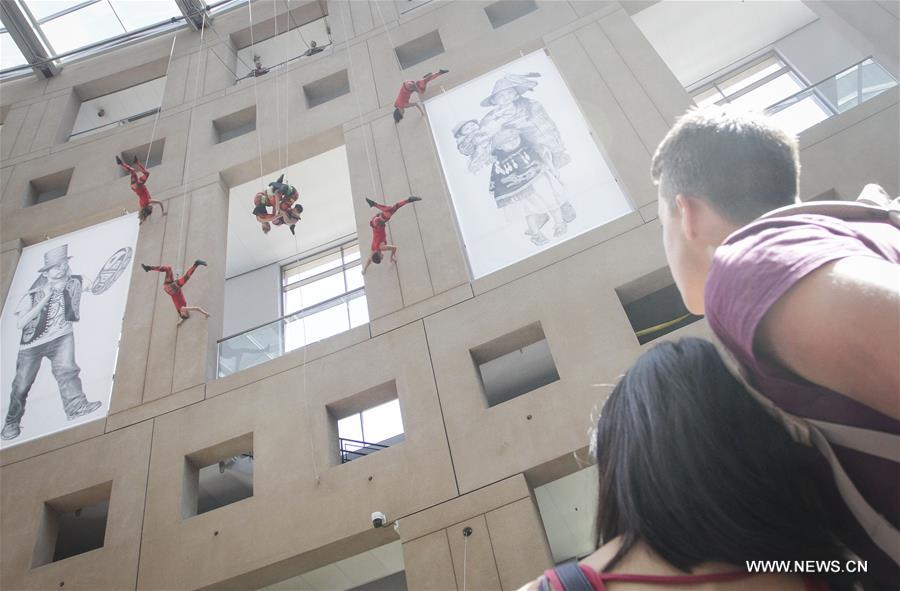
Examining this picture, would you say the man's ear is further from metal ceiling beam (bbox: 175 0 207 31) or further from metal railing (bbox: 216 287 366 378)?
metal ceiling beam (bbox: 175 0 207 31)

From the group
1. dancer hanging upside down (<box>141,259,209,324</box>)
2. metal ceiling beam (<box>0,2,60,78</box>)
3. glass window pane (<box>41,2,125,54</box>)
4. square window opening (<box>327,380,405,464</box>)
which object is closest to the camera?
dancer hanging upside down (<box>141,259,209,324</box>)

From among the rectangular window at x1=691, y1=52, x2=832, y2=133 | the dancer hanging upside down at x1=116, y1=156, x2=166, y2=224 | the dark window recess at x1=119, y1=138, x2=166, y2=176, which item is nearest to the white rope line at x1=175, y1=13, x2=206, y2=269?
the dancer hanging upside down at x1=116, y1=156, x2=166, y2=224

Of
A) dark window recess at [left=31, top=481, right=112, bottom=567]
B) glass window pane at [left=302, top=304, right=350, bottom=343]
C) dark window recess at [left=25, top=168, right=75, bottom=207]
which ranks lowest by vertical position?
dark window recess at [left=31, top=481, right=112, bottom=567]

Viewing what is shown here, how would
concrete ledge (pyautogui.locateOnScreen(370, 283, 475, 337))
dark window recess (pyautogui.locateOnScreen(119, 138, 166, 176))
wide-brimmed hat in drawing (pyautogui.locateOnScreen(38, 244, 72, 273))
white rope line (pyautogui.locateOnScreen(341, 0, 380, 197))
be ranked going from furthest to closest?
dark window recess (pyautogui.locateOnScreen(119, 138, 166, 176)), wide-brimmed hat in drawing (pyautogui.locateOnScreen(38, 244, 72, 273)), white rope line (pyautogui.locateOnScreen(341, 0, 380, 197)), concrete ledge (pyautogui.locateOnScreen(370, 283, 475, 337))

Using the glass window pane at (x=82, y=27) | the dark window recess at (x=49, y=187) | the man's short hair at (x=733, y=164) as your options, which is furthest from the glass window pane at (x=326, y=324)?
the glass window pane at (x=82, y=27)

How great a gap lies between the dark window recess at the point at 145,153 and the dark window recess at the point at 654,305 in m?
11.3

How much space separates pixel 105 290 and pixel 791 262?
12957 mm

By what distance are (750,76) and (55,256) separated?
16.3 metres

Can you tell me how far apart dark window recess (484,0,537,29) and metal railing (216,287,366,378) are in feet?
24.4

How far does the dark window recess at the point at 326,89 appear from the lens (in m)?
14.4

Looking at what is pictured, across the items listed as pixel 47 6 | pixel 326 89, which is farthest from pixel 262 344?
pixel 47 6

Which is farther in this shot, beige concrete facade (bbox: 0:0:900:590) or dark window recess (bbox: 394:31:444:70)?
dark window recess (bbox: 394:31:444:70)

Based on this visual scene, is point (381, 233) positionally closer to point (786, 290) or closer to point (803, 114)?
point (803, 114)

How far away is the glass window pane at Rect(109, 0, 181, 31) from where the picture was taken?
55.9 ft
